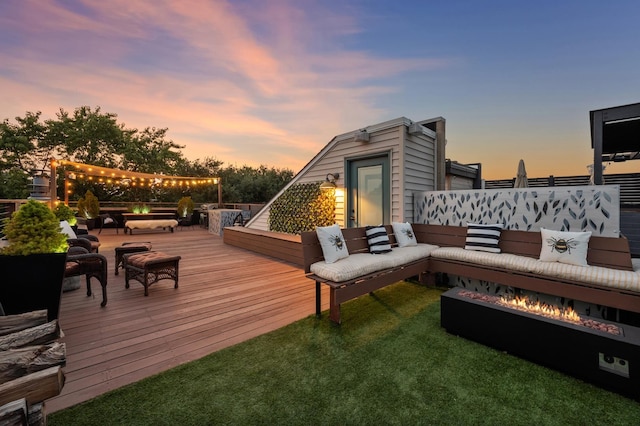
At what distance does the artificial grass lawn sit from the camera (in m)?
1.58

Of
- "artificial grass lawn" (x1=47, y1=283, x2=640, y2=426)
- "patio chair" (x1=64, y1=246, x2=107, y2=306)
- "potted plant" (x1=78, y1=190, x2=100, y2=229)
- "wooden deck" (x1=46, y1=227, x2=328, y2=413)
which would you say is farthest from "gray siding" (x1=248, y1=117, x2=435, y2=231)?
"potted plant" (x1=78, y1=190, x2=100, y2=229)

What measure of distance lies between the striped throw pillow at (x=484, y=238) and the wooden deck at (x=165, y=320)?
2.52 meters

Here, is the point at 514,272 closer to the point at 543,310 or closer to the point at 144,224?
the point at 543,310

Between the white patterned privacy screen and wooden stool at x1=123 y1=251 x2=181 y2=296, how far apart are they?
4.54 meters

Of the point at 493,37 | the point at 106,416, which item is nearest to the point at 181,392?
the point at 106,416

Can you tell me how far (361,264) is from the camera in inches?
125

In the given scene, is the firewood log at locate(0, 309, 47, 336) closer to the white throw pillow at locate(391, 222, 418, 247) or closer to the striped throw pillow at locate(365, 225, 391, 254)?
the striped throw pillow at locate(365, 225, 391, 254)

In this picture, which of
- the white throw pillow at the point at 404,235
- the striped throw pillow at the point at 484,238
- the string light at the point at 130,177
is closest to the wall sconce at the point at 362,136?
the white throw pillow at the point at 404,235

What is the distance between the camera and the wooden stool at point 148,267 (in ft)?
11.9

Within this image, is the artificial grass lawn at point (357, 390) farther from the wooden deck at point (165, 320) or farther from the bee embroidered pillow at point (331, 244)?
the bee embroidered pillow at point (331, 244)

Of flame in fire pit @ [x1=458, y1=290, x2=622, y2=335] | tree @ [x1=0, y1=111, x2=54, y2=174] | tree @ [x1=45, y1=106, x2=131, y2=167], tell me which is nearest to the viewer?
flame in fire pit @ [x1=458, y1=290, x2=622, y2=335]

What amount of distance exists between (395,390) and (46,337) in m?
2.18

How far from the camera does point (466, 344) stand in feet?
8.11

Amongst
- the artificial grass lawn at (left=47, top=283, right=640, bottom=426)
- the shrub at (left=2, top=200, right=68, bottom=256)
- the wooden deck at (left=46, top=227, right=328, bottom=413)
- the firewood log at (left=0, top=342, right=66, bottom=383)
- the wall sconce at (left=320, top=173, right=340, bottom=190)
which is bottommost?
the artificial grass lawn at (left=47, top=283, right=640, bottom=426)
